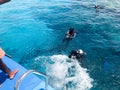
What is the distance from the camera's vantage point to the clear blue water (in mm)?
8930

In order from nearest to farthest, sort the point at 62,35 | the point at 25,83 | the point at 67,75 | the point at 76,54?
the point at 25,83
the point at 67,75
the point at 76,54
the point at 62,35

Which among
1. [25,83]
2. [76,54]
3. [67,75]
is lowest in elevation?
[67,75]

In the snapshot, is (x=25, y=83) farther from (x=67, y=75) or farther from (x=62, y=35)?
(x=62, y=35)

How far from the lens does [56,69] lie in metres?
8.99

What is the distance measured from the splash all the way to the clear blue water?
4cm

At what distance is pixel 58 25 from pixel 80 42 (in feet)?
8.57

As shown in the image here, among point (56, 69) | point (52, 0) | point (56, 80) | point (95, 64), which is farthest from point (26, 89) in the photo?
point (52, 0)

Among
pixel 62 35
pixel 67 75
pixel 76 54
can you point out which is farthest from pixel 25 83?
pixel 62 35

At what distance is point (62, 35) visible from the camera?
38.9 ft

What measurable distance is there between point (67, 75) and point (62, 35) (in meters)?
3.79

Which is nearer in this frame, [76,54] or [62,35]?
[76,54]

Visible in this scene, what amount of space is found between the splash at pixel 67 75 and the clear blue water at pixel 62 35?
0.13 feet

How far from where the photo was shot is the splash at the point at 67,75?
7.93 m

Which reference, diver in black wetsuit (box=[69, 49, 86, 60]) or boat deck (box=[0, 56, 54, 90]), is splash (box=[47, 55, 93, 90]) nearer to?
diver in black wetsuit (box=[69, 49, 86, 60])
